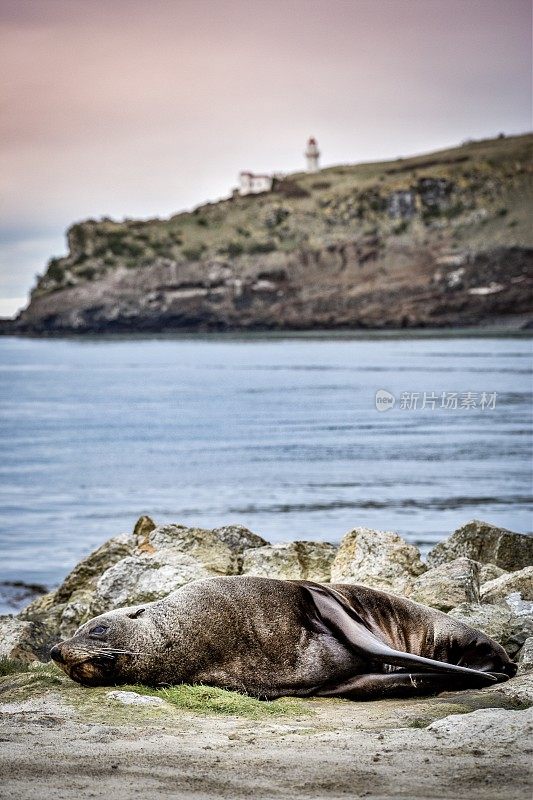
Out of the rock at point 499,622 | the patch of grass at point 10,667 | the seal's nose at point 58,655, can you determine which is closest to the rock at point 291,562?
the rock at point 499,622

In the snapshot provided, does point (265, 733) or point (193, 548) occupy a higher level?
point (193, 548)

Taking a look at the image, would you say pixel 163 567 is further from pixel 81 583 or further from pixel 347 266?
pixel 347 266

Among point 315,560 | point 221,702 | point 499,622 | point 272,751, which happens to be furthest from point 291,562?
point 272,751

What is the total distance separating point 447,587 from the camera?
965 centimetres

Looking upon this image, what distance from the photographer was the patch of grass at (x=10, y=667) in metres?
8.69

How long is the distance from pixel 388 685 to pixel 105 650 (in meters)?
1.77

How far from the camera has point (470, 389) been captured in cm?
6309

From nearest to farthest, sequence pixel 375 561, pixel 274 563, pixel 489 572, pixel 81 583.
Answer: pixel 375 561 → pixel 274 563 → pixel 489 572 → pixel 81 583

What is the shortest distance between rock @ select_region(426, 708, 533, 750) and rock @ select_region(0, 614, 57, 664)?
4.51m

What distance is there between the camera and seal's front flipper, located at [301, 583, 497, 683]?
7418 mm

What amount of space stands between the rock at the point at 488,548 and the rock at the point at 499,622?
13.4ft

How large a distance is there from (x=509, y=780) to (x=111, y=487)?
28262 mm

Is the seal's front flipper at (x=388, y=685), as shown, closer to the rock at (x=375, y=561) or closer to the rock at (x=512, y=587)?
the rock at (x=512, y=587)

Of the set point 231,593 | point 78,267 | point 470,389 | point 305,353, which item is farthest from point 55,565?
point 78,267
